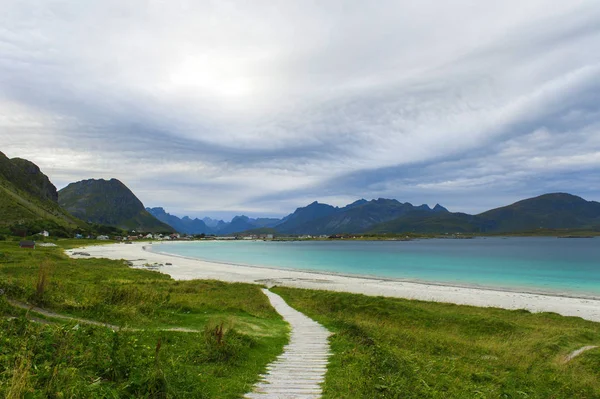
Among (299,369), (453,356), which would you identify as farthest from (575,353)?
(299,369)

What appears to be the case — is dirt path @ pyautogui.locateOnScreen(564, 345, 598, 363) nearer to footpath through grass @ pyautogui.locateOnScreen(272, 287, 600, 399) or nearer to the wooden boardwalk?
footpath through grass @ pyautogui.locateOnScreen(272, 287, 600, 399)

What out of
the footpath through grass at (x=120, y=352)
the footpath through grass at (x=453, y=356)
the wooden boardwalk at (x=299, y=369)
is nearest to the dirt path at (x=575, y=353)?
the footpath through grass at (x=453, y=356)

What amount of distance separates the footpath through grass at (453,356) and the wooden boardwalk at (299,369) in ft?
1.66

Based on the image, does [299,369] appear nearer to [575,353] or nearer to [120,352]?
[120,352]

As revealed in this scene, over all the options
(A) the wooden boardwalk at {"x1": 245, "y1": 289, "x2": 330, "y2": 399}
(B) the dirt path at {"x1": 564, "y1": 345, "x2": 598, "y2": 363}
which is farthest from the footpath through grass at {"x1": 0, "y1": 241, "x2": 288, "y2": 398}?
(B) the dirt path at {"x1": 564, "y1": 345, "x2": 598, "y2": 363}

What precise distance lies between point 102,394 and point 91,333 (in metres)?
4.54

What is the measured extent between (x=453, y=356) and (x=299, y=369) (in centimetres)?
923

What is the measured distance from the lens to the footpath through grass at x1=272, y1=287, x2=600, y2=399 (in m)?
11.0

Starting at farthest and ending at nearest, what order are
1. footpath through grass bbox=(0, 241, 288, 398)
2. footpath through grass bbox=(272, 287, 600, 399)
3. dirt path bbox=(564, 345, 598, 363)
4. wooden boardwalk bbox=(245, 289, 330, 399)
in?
1. dirt path bbox=(564, 345, 598, 363)
2. footpath through grass bbox=(272, 287, 600, 399)
3. wooden boardwalk bbox=(245, 289, 330, 399)
4. footpath through grass bbox=(0, 241, 288, 398)

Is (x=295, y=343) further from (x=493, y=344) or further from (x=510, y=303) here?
(x=510, y=303)

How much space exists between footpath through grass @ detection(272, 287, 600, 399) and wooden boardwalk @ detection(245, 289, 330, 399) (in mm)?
507

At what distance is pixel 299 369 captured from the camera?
514 inches

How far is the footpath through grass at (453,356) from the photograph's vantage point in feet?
36.2

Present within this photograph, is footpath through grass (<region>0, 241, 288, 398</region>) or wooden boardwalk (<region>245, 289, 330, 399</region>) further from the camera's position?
wooden boardwalk (<region>245, 289, 330, 399</region>)
